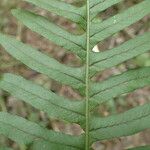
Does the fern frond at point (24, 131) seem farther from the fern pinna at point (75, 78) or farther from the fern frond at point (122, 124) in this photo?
the fern frond at point (122, 124)

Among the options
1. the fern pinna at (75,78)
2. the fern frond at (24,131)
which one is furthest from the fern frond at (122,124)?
the fern frond at (24,131)

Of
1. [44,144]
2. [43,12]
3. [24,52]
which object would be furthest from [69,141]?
[43,12]

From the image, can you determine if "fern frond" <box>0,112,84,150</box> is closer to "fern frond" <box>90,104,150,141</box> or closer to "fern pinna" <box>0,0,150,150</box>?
"fern pinna" <box>0,0,150,150</box>

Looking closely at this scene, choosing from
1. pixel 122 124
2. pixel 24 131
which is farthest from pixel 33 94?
pixel 122 124

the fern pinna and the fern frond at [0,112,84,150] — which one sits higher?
the fern pinna

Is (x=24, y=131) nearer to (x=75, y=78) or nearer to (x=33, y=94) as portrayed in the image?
(x=33, y=94)

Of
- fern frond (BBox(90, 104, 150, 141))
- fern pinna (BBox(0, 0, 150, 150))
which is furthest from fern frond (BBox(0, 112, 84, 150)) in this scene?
fern frond (BBox(90, 104, 150, 141))

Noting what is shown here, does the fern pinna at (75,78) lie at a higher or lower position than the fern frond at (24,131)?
higher

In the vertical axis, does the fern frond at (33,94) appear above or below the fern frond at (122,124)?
above

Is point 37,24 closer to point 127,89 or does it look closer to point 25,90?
point 25,90
